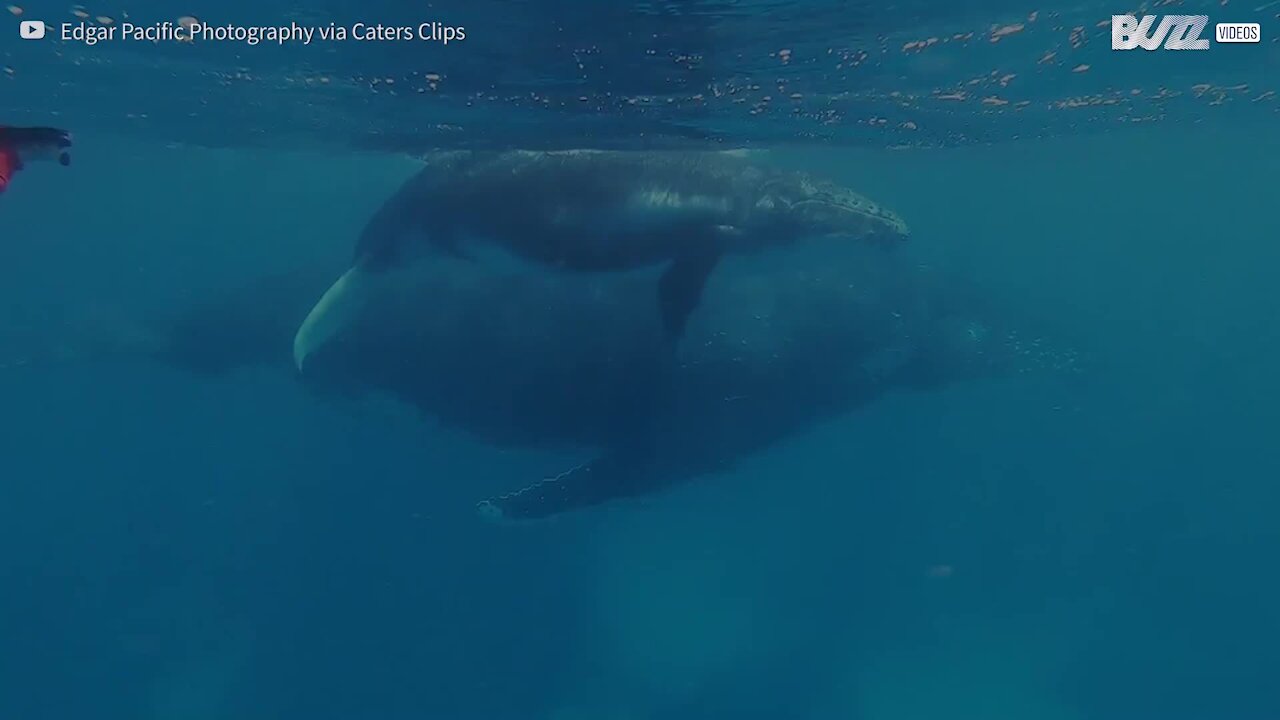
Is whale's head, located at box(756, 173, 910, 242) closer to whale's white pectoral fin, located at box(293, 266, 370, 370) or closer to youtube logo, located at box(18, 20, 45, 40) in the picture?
whale's white pectoral fin, located at box(293, 266, 370, 370)

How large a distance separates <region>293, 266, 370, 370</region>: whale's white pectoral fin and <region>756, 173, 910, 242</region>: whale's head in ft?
24.9

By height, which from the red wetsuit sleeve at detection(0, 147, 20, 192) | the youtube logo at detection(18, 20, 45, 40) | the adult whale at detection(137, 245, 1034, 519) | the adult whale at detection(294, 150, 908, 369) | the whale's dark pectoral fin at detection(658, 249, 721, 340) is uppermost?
the youtube logo at detection(18, 20, 45, 40)

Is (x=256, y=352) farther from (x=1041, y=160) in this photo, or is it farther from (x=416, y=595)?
(x=1041, y=160)

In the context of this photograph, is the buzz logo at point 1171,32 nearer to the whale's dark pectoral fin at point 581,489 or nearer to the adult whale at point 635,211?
the adult whale at point 635,211

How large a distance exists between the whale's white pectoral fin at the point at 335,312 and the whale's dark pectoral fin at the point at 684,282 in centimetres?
586

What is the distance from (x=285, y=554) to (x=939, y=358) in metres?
15.5

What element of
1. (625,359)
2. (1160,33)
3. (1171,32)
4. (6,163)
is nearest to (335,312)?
(625,359)

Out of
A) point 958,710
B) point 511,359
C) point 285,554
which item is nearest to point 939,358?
point 958,710

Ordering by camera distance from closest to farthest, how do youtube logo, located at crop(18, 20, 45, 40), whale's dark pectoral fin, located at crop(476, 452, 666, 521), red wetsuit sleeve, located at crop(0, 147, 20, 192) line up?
red wetsuit sleeve, located at crop(0, 147, 20, 192)
youtube logo, located at crop(18, 20, 45, 40)
whale's dark pectoral fin, located at crop(476, 452, 666, 521)

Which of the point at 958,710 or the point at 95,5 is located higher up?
the point at 95,5

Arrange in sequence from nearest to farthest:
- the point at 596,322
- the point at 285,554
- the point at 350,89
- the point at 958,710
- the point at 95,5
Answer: the point at 95,5, the point at 350,89, the point at 596,322, the point at 958,710, the point at 285,554

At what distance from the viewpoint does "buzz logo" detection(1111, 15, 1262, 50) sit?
Result: 513 inches

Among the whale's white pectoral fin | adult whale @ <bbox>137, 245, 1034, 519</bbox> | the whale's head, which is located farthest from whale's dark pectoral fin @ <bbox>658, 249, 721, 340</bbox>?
the whale's white pectoral fin

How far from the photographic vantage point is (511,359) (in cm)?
1773
